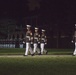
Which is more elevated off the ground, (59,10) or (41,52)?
(59,10)

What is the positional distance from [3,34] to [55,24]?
13.6 m

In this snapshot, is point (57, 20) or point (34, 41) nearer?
point (34, 41)

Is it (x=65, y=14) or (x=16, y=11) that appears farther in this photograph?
(x=16, y=11)

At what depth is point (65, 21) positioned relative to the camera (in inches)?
2645

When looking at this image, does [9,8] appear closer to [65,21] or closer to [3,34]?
[3,34]

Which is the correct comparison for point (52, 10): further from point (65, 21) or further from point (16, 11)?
point (16, 11)

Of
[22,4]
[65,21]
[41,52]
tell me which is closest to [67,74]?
[41,52]

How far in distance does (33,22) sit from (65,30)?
35.0 feet

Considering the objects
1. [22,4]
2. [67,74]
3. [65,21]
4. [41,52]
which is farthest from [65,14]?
[67,74]

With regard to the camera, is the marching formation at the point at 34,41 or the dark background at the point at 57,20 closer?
the marching formation at the point at 34,41

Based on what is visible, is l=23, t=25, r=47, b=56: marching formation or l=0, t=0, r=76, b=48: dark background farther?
l=0, t=0, r=76, b=48: dark background

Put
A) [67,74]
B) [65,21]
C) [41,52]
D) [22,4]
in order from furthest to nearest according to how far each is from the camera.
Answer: [22,4]
[65,21]
[41,52]
[67,74]

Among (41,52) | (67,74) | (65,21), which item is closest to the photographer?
(67,74)

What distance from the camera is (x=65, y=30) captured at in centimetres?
6812
